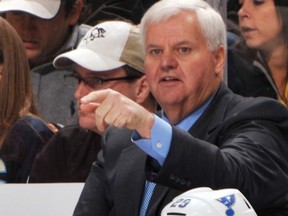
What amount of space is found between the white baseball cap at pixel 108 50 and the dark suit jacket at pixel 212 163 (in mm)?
865

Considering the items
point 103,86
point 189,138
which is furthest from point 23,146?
point 189,138

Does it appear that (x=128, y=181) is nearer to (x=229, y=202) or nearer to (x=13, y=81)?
(x=229, y=202)

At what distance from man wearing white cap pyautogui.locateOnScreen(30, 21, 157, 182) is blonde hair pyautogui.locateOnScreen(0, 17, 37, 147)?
215 millimetres

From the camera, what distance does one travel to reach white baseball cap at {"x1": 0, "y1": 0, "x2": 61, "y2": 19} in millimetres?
5125

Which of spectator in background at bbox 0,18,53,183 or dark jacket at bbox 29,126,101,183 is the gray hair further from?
spectator in background at bbox 0,18,53,183

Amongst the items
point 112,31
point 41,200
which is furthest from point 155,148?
point 112,31

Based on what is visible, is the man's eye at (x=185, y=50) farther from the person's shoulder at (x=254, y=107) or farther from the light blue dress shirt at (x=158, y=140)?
the light blue dress shirt at (x=158, y=140)

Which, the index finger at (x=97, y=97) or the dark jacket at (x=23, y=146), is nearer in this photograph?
the index finger at (x=97, y=97)

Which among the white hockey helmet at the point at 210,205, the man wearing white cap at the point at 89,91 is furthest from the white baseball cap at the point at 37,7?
the white hockey helmet at the point at 210,205

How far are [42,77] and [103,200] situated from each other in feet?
4.89

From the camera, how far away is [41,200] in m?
4.31

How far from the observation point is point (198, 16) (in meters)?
3.54

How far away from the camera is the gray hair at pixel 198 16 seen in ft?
11.6

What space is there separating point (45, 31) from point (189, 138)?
219 centimetres
